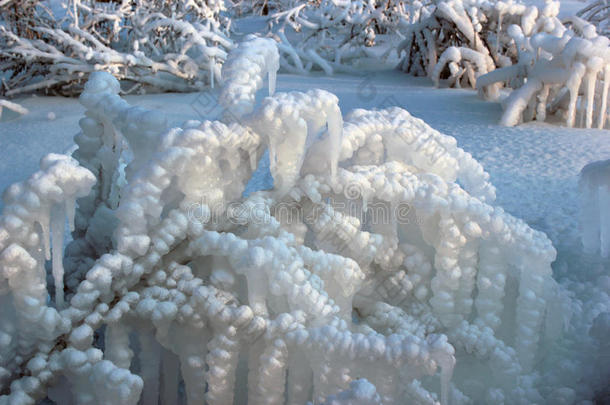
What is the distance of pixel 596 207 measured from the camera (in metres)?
1.29

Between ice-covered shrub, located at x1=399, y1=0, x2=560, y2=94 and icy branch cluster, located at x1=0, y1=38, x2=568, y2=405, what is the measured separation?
2.62 m

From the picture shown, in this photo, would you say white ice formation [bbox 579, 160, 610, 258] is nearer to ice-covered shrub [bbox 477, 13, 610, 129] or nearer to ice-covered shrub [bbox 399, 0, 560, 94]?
ice-covered shrub [bbox 477, 13, 610, 129]

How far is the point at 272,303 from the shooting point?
109cm

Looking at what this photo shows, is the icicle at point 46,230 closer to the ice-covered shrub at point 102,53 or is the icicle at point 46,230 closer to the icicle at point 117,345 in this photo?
the icicle at point 117,345

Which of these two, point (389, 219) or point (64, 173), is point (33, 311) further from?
point (389, 219)

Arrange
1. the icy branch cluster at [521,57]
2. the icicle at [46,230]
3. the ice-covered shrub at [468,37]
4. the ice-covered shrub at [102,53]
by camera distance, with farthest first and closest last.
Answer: the ice-covered shrub at [468,37], the ice-covered shrub at [102,53], the icy branch cluster at [521,57], the icicle at [46,230]

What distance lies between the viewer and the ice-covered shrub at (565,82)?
2801 mm

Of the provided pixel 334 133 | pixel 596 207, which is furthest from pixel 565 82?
pixel 334 133

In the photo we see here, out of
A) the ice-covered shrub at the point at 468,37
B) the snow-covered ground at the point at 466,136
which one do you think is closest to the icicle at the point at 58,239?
the snow-covered ground at the point at 466,136

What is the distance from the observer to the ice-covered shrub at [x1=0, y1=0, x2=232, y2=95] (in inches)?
149

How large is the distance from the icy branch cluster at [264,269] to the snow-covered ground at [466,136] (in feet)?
1.65

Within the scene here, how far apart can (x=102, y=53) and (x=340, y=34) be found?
8.96 ft

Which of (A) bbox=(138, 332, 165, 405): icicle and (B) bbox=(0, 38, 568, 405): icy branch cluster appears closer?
(B) bbox=(0, 38, 568, 405): icy branch cluster

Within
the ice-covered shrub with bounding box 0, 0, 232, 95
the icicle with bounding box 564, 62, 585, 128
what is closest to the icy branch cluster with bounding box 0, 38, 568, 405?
the icicle with bounding box 564, 62, 585, 128
